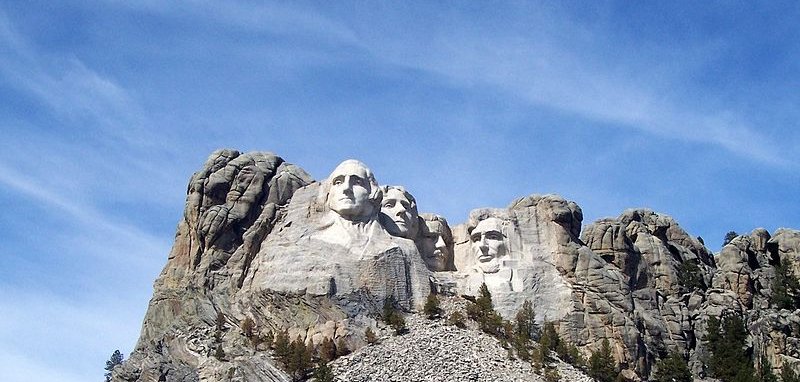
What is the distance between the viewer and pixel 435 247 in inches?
2827

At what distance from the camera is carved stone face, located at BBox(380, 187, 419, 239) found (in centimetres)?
6988

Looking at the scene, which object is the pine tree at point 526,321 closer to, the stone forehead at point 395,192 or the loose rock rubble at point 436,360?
the loose rock rubble at point 436,360

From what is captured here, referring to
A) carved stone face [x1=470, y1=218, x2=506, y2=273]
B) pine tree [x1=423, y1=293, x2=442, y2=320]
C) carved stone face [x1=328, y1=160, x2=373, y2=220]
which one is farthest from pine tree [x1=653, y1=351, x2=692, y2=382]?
carved stone face [x1=328, y1=160, x2=373, y2=220]

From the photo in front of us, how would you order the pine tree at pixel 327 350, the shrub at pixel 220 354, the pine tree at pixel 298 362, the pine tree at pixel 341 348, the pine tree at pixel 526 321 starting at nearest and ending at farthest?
the pine tree at pixel 298 362
the pine tree at pixel 327 350
the pine tree at pixel 341 348
the shrub at pixel 220 354
the pine tree at pixel 526 321

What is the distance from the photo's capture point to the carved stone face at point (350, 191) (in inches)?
2687

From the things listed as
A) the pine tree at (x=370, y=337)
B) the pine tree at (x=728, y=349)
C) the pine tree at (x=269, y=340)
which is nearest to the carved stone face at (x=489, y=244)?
the pine tree at (x=370, y=337)

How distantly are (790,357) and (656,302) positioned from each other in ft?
19.7

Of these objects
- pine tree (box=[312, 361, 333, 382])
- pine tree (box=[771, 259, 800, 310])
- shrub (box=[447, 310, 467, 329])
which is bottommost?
pine tree (box=[312, 361, 333, 382])

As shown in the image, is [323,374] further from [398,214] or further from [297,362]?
[398,214]

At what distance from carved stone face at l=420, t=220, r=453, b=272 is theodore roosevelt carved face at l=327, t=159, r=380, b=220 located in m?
3.99

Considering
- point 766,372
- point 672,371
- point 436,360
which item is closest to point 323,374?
point 436,360

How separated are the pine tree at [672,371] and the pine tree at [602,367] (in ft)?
8.10

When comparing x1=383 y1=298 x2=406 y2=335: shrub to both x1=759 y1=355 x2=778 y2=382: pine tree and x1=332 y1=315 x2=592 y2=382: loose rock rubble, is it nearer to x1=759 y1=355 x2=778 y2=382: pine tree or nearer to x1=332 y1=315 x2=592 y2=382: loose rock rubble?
x1=332 y1=315 x2=592 y2=382: loose rock rubble

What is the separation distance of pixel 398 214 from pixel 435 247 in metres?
2.69
